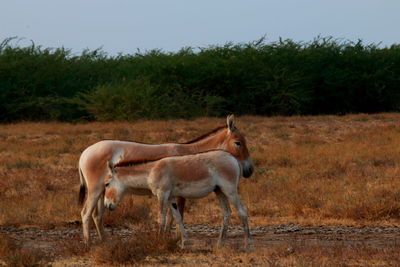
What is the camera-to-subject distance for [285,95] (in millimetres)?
38844

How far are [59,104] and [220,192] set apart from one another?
2643 centimetres

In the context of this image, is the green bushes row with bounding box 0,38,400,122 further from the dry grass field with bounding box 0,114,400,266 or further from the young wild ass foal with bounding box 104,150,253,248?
the young wild ass foal with bounding box 104,150,253,248

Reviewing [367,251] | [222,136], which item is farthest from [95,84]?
[367,251]

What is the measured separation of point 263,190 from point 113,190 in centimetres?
622

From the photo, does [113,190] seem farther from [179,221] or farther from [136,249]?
[136,249]

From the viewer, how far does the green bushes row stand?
36031mm

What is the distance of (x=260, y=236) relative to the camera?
12109 mm

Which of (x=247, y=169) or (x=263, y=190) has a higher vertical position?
(x=247, y=169)

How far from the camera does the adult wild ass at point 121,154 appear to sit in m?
11.5

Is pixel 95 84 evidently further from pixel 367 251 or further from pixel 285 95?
pixel 367 251

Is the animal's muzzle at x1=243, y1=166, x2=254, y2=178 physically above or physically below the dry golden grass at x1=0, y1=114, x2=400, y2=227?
above

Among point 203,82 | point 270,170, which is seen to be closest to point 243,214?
point 270,170

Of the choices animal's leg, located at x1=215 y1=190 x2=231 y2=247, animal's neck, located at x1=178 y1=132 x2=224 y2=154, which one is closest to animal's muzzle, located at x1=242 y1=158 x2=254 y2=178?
animal's neck, located at x1=178 y1=132 x2=224 y2=154

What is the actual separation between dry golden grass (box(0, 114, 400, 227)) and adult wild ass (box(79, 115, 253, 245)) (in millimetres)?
2038
